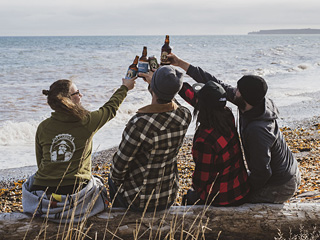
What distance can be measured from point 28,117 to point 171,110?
29.6 ft

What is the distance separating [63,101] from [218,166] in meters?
1.47

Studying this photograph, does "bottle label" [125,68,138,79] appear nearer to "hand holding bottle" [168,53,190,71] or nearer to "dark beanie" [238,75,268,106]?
"hand holding bottle" [168,53,190,71]

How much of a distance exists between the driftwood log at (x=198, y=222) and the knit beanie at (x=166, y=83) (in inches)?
41.4

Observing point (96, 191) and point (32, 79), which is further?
point (32, 79)

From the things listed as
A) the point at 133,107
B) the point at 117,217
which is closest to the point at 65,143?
the point at 117,217

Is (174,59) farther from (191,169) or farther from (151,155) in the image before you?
(191,169)

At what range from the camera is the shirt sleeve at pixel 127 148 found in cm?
308

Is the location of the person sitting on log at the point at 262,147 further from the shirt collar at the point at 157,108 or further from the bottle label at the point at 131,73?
the bottle label at the point at 131,73

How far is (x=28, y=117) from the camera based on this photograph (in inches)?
444

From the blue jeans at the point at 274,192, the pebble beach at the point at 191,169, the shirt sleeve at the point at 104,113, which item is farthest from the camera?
the pebble beach at the point at 191,169

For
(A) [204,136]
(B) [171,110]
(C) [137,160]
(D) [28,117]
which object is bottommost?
(D) [28,117]

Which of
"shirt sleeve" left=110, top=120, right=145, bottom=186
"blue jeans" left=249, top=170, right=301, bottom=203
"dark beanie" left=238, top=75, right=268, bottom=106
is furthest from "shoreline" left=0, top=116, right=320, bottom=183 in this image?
"dark beanie" left=238, top=75, right=268, bottom=106

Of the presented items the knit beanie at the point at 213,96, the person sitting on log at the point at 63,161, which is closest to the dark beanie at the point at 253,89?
the knit beanie at the point at 213,96

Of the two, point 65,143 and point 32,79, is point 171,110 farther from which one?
point 32,79
